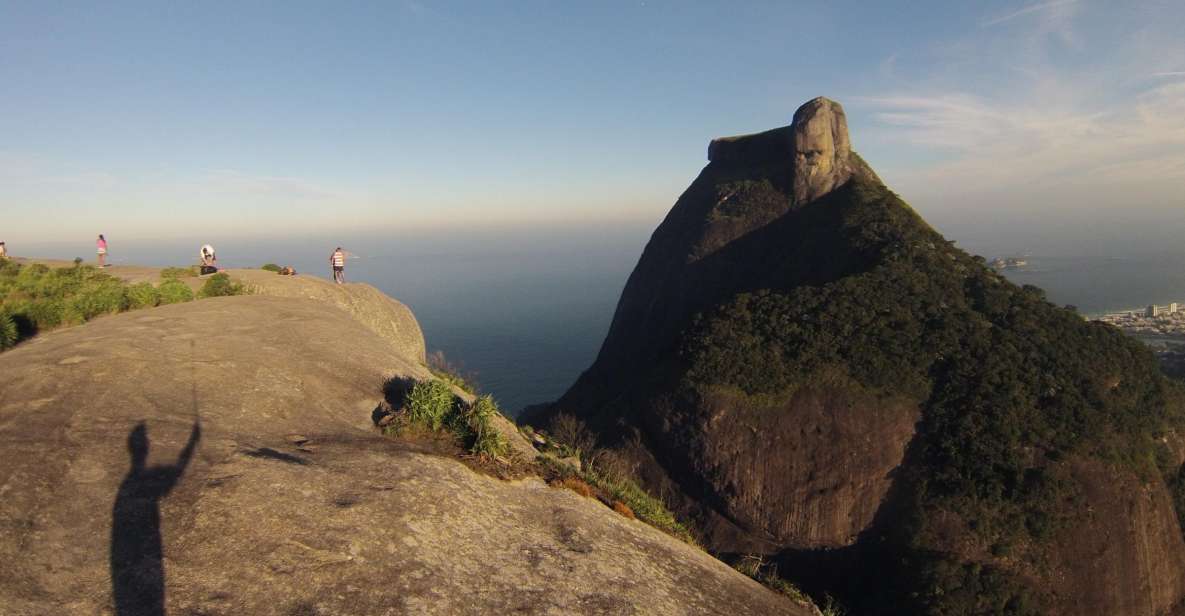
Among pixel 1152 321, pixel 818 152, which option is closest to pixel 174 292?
pixel 818 152

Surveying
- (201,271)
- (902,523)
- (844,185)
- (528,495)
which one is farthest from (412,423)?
(844,185)

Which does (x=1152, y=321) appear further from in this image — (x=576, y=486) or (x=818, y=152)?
(x=576, y=486)

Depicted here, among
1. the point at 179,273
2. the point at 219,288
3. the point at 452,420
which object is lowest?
the point at 452,420

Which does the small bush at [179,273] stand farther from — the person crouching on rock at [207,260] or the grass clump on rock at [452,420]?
the grass clump on rock at [452,420]

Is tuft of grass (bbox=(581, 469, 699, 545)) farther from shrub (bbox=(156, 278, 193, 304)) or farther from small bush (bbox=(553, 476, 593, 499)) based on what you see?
shrub (bbox=(156, 278, 193, 304))

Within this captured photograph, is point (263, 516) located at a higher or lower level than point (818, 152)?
lower

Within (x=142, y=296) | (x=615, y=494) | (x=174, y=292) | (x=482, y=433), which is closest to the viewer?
(x=482, y=433)

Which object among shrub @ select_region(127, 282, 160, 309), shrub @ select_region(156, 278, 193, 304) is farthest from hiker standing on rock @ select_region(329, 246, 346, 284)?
shrub @ select_region(127, 282, 160, 309)

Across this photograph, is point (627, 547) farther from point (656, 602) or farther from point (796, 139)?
point (796, 139)
